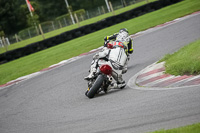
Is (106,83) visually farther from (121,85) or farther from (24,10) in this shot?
(24,10)

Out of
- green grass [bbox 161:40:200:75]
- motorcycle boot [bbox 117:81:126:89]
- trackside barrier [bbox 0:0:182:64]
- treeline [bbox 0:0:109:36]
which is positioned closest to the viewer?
green grass [bbox 161:40:200:75]

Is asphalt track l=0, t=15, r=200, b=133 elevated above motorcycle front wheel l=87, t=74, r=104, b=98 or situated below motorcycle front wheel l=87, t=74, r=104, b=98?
below

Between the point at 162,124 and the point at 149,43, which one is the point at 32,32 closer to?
the point at 149,43

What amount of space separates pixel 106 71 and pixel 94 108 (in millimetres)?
1043

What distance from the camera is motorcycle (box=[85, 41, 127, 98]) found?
796 centimetres

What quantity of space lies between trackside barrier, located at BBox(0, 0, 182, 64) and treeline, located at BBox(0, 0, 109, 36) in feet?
90.5

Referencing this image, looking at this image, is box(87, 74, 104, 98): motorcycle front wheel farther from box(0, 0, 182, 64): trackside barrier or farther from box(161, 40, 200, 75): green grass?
box(0, 0, 182, 64): trackside barrier

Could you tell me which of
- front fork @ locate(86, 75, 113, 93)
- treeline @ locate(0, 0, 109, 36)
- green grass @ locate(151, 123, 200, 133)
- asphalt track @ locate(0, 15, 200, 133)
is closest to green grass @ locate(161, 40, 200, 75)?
asphalt track @ locate(0, 15, 200, 133)

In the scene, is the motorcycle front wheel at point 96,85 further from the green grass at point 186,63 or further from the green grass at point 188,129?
the green grass at point 188,129

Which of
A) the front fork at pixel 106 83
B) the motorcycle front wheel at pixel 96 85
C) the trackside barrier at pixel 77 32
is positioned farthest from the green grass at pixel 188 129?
the trackside barrier at pixel 77 32

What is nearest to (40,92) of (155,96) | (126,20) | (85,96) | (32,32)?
(85,96)

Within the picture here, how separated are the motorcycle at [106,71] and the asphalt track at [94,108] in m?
0.21

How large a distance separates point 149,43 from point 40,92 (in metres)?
5.90

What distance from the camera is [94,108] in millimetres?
7230
